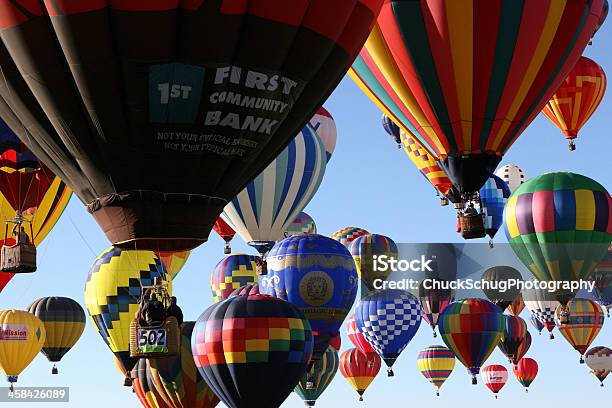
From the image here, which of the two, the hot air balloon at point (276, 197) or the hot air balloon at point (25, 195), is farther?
the hot air balloon at point (276, 197)

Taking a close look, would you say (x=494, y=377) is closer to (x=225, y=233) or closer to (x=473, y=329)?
(x=473, y=329)

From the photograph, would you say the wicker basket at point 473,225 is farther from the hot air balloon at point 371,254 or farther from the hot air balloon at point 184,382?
the hot air balloon at point 371,254

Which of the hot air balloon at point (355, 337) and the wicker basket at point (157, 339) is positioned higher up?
the hot air balloon at point (355, 337)

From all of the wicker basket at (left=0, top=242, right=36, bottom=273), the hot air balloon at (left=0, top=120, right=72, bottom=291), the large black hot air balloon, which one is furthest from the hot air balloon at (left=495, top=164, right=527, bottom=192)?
the large black hot air balloon

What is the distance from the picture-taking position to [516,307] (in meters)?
35.1

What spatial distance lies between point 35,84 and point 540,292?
70.3 feet

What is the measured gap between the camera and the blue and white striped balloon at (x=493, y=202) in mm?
28250

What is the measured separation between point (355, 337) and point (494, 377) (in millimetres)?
8249

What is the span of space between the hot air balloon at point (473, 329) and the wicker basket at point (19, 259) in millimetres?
14395

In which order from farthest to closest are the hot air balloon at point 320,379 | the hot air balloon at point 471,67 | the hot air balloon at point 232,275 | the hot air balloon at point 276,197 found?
the hot air balloon at point 232,275 → the hot air balloon at point 320,379 → the hot air balloon at point 276,197 → the hot air balloon at point 471,67

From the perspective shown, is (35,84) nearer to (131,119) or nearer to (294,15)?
(131,119)

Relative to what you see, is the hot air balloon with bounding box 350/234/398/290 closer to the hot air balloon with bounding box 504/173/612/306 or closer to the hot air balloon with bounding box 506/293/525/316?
the hot air balloon with bounding box 506/293/525/316

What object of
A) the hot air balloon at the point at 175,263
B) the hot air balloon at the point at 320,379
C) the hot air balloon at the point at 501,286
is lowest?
the hot air balloon at the point at 320,379

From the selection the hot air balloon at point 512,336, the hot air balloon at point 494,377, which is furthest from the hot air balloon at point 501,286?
the hot air balloon at point 494,377
